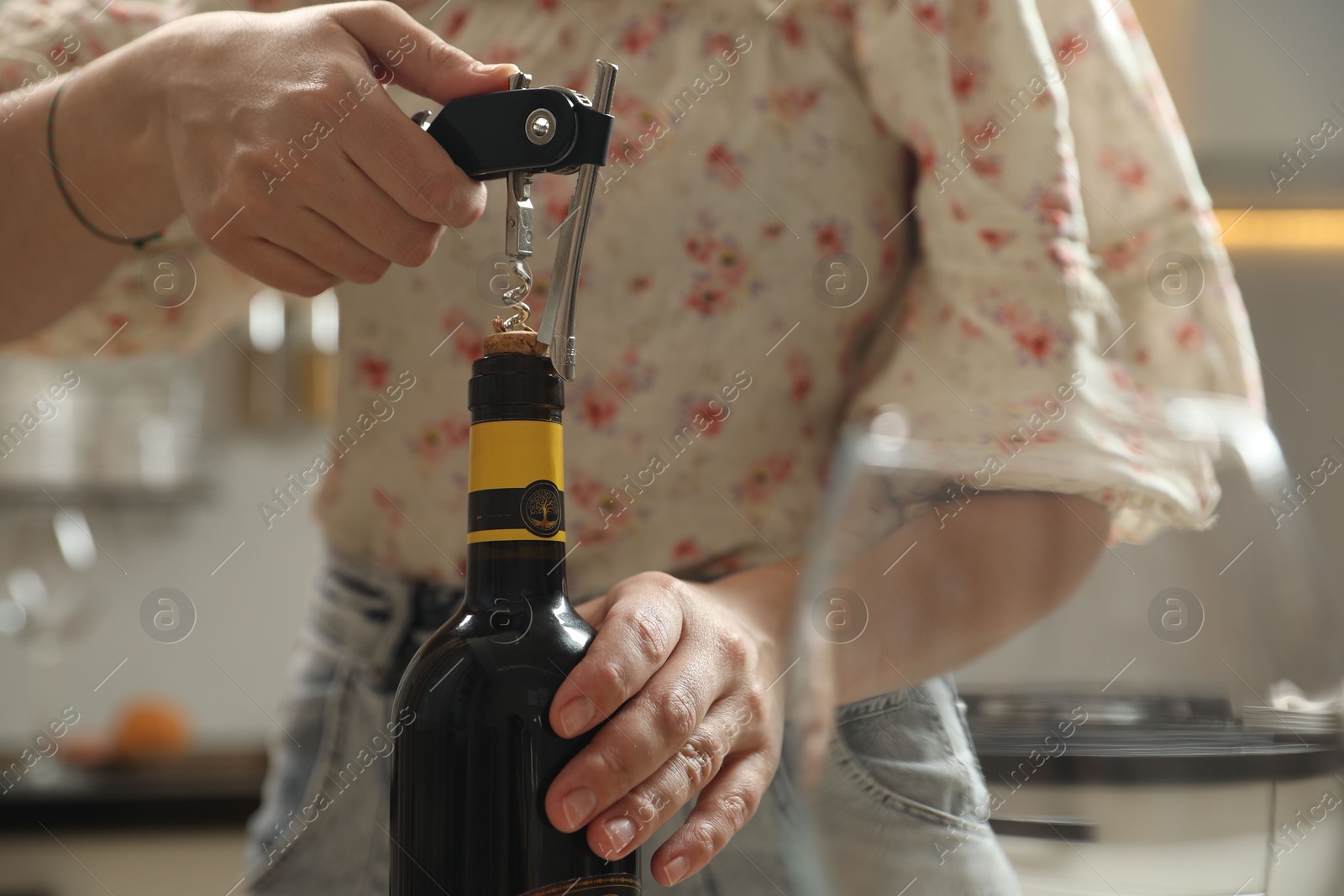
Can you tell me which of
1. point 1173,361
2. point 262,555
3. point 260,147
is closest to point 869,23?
point 1173,361

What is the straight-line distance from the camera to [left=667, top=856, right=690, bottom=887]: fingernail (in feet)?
0.98

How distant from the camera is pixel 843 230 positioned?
0.57 metres

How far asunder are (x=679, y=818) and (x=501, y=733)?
15 centimetres

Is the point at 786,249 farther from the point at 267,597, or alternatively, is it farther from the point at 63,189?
the point at 267,597

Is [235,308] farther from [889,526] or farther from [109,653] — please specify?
[109,653]

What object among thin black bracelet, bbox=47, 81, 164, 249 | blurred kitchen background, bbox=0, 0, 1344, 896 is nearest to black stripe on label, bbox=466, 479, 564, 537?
blurred kitchen background, bbox=0, 0, 1344, 896

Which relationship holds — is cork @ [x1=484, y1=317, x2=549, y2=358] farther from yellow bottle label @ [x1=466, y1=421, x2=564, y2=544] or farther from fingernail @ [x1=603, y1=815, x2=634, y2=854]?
fingernail @ [x1=603, y1=815, x2=634, y2=854]

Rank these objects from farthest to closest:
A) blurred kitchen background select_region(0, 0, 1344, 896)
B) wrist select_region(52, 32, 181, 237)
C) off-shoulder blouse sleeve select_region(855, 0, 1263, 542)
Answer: off-shoulder blouse sleeve select_region(855, 0, 1263, 542)
wrist select_region(52, 32, 181, 237)
blurred kitchen background select_region(0, 0, 1344, 896)

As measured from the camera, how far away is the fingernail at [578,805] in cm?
28

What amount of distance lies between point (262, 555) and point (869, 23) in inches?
69.4

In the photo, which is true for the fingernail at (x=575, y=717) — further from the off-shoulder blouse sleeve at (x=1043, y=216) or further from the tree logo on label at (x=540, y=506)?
the off-shoulder blouse sleeve at (x=1043, y=216)

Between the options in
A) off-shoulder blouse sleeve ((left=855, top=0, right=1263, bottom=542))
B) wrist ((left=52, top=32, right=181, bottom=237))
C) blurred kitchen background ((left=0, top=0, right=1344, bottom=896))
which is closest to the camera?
blurred kitchen background ((left=0, top=0, right=1344, bottom=896))

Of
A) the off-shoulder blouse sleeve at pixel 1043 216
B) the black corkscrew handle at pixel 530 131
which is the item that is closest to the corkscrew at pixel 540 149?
the black corkscrew handle at pixel 530 131

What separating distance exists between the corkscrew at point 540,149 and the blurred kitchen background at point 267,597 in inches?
6.0
